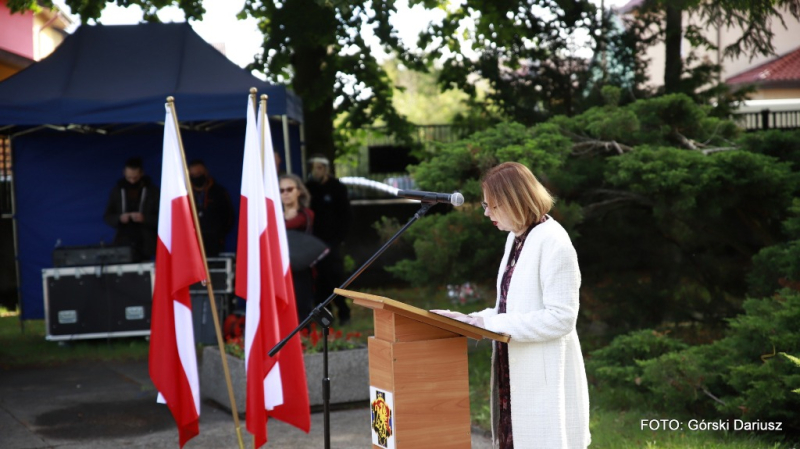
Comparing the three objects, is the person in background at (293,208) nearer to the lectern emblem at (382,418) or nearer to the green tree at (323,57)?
the green tree at (323,57)

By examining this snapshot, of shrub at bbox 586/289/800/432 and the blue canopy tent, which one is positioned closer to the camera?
shrub at bbox 586/289/800/432

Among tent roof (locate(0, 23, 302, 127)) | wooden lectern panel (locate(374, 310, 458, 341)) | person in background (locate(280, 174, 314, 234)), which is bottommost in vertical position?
wooden lectern panel (locate(374, 310, 458, 341))

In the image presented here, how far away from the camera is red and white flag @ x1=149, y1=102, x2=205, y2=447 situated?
557cm

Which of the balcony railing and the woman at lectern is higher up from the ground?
the balcony railing

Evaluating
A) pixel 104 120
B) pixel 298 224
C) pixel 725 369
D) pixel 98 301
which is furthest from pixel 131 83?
pixel 725 369

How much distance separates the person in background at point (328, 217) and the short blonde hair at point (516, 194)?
7069 millimetres

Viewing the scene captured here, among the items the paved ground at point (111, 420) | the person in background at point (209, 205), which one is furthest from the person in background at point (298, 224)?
the person in background at point (209, 205)

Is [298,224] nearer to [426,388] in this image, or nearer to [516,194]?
[426,388]

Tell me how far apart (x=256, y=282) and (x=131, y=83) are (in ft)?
16.0

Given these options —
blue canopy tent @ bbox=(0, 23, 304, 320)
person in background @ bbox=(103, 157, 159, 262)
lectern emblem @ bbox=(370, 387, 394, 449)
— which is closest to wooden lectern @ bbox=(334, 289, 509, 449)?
lectern emblem @ bbox=(370, 387, 394, 449)

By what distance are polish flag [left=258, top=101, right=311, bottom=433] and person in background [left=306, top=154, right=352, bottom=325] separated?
463cm

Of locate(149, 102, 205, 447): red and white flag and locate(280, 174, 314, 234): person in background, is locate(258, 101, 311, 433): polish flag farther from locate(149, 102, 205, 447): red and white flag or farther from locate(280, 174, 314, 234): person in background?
locate(280, 174, 314, 234): person in background

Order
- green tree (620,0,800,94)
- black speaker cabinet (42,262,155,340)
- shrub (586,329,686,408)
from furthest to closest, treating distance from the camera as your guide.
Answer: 1. black speaker cabinet (42,262,155,340)
2. green tree (620,0,800,94)
3. shrub (586,329,686,408)

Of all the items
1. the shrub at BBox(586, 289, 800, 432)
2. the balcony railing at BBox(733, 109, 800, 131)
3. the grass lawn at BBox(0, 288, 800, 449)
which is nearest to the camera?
the shrub at BBox(586, 289, 800, 432)
